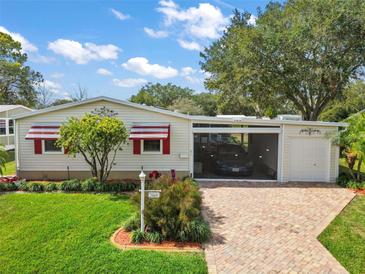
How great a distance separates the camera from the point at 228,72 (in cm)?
2242

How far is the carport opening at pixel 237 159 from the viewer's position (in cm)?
1588

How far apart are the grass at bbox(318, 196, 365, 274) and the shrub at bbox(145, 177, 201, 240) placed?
3.89 meters

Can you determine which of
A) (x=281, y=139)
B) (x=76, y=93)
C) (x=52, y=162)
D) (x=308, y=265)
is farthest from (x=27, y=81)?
(x=308, y=265)

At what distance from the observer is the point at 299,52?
18359 mm

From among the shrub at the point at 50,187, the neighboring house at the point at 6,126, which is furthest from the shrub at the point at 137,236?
the neighboring house at the point at 6,126

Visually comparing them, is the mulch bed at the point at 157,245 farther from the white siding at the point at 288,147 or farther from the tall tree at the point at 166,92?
the tall tree at the point at 166,92

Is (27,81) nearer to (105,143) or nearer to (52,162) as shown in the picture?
(52,162)

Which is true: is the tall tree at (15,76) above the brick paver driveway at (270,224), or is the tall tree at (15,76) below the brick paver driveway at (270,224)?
above

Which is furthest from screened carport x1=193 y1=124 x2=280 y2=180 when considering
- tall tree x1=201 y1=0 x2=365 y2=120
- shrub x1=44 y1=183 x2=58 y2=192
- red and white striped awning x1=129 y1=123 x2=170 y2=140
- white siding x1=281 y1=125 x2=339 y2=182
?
shrub x1=44 y1=183 x2=58 y2=192

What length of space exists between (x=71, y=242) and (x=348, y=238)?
7939 mm

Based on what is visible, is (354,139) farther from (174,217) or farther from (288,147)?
→ (174,217)

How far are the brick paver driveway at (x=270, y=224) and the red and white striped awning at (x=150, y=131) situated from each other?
3.35 metres

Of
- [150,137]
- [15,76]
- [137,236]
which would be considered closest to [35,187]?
[150,137]

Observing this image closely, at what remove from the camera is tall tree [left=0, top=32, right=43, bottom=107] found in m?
34.2
